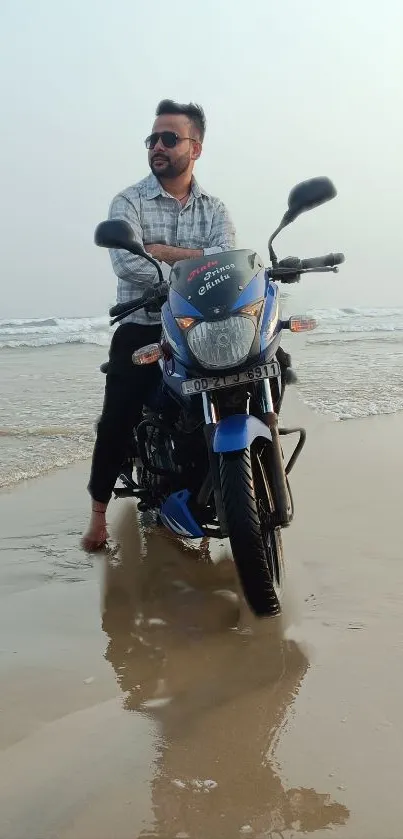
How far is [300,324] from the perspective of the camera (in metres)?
2.79

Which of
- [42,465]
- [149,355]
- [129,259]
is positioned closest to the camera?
[149,355]

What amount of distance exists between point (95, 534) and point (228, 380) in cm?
150

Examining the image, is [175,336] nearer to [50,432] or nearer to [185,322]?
[185,322]

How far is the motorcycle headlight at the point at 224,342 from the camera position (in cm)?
242

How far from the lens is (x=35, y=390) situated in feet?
31.6

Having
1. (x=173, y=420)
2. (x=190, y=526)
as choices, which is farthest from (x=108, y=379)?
(x=190, y=526)

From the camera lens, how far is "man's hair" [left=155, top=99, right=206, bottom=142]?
3.51 m

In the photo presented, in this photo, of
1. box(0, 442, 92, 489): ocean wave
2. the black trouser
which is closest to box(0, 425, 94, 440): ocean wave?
box(0, 442, 92, 489): ocean wave

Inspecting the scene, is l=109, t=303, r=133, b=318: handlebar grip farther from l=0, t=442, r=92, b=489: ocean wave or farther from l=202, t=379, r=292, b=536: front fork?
l=0, t=442, r=92, b=489: ocean wave

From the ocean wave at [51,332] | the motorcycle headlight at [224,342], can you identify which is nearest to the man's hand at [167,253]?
the motorcycle headlight at [224,342]

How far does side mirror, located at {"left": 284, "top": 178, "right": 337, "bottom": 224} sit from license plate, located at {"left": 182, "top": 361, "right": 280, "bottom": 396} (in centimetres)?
79

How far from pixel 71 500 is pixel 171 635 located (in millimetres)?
2246

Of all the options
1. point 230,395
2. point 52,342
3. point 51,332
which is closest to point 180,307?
point 230,395

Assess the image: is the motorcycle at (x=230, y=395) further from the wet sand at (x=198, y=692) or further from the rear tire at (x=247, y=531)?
the wet sand at (x=198, y=692)
